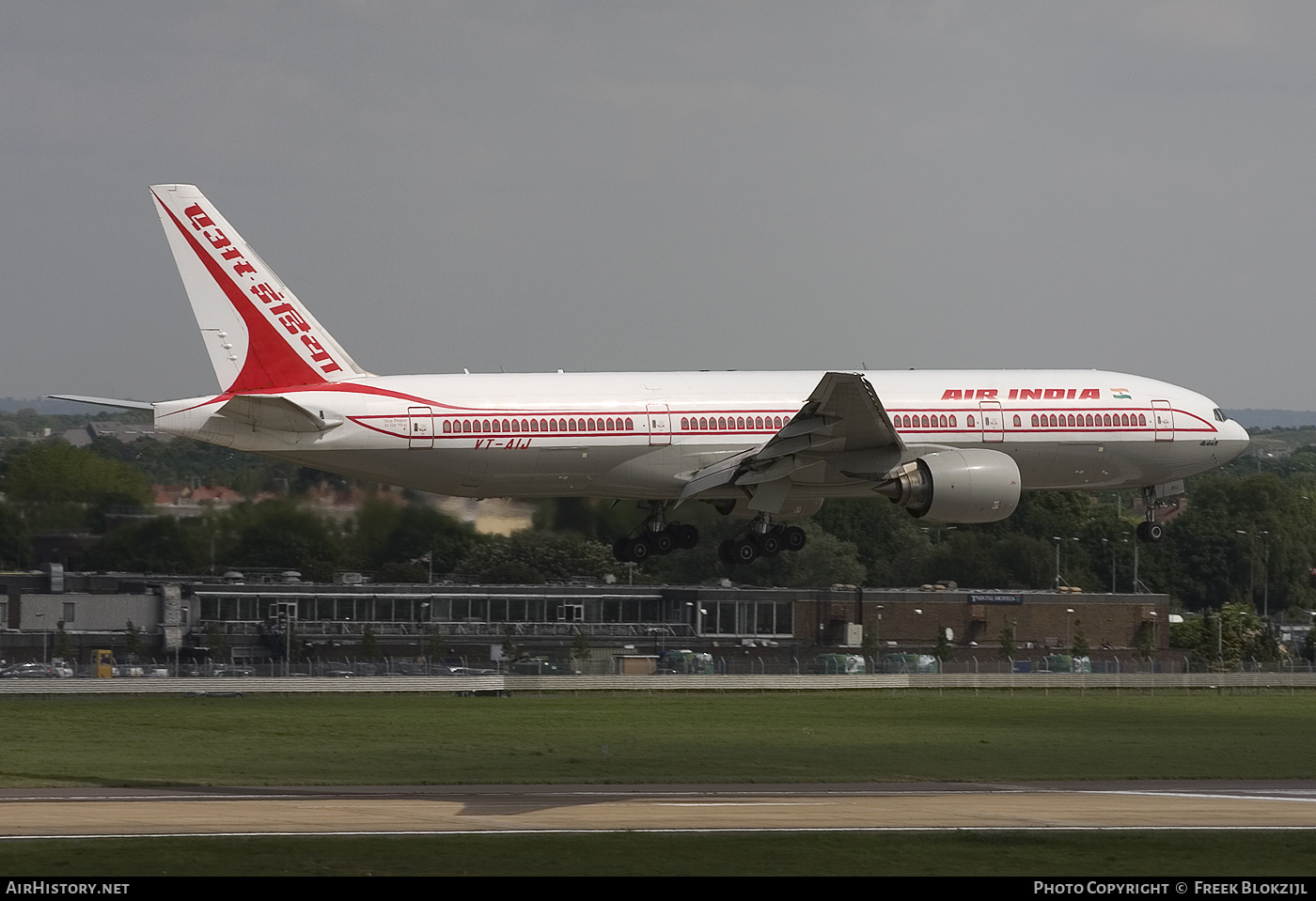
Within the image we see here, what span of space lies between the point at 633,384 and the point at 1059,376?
12.7m

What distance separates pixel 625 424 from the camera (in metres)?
50.2

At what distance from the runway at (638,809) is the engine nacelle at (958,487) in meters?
7.84

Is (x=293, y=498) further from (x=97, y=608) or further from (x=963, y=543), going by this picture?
(x=963, y=543)

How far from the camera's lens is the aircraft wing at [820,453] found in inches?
1885

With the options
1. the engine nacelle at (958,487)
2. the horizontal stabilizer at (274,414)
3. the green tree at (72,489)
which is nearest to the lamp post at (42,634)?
the green tree at (72,489)

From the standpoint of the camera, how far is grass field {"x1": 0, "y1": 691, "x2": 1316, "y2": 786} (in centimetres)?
4753

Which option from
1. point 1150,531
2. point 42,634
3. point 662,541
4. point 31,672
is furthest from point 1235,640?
point 31,672

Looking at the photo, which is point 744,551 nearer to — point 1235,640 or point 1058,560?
point 1058,560

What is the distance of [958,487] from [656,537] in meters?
9.63

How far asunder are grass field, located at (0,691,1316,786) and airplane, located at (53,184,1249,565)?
7099 millimetres

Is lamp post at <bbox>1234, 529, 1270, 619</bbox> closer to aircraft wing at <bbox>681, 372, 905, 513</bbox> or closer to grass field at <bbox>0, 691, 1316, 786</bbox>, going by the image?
grass field at <bbox>0, 691, 1316, 786</bbox>

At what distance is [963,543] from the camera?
112m

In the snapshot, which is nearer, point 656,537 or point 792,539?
point 792,539

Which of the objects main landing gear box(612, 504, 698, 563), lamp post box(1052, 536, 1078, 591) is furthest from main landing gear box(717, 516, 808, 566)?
lamp post box(1052, 536, 1078, 591)
